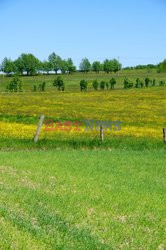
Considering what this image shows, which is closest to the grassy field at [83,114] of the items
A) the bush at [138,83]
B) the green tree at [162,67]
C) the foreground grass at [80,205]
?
the green tree at [162,67]

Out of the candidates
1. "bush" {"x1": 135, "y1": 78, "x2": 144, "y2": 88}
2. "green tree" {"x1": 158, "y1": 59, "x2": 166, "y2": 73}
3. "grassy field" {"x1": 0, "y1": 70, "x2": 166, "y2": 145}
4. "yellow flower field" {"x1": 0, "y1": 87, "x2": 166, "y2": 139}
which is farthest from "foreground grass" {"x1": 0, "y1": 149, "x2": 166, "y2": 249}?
"bush" {"x1": 135, "y1": 78, "x2": 144, "y2": 88}

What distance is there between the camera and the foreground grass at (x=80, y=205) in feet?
28.4

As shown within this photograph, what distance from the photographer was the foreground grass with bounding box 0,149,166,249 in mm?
8664

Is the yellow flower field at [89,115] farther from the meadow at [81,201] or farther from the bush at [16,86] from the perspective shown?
the bush at [16,86]

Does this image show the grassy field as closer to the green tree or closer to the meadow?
the green tree

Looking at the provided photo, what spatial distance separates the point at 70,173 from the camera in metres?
16.9

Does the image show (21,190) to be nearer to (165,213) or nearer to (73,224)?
(73,224)

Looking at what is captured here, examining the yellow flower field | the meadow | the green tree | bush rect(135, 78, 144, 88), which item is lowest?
the yellow flower field

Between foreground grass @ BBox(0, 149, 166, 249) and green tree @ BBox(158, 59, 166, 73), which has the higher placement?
green tree @ BBox(158, 59, 166, 73)

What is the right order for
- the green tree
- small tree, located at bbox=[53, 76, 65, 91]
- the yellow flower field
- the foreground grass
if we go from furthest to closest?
1. small tree, located at bbox=[53, 76, 65, 91]
2. the yellow flower field
3. the green tree
4. the foreground grass

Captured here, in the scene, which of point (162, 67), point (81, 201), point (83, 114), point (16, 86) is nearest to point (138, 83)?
point (16, 86)

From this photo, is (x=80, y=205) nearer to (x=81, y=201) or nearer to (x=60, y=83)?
(x=81, y=201)

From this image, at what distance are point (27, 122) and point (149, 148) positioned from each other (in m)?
19.6

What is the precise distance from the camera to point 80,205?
11.4 meters
